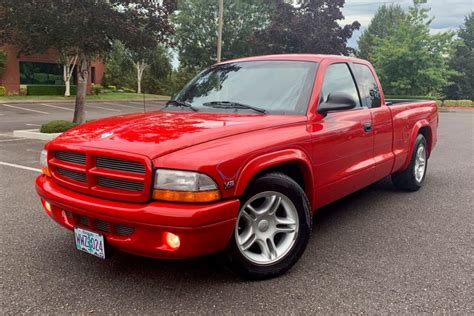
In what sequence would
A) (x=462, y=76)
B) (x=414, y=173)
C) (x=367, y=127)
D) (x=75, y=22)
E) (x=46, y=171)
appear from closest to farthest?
(x=46, y=171)
(x=367, y=127)
(x=414, y=173)
(x=75, y=22)
(x=462, y=76)

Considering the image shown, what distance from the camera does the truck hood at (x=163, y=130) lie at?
279 cm

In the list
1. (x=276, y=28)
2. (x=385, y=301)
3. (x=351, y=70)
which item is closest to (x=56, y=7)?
(x=351, y=70)

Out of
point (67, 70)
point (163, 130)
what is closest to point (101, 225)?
point (163, 130)

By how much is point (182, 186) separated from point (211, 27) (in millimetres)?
37984

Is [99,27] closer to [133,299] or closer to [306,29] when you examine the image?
[133,299]

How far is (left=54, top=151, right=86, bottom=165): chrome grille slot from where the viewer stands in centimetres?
295

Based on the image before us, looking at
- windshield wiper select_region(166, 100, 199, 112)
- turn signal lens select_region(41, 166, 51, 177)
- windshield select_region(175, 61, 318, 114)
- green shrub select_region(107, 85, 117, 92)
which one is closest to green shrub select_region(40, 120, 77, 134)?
windshield wiper select_region(166, 100, 199, 112)

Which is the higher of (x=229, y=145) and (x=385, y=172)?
(x=229, y=145)

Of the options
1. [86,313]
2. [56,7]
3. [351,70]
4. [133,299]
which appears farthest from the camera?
[56,7]

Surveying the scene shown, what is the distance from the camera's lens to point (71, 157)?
3.06 metres

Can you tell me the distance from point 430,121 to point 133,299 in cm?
487

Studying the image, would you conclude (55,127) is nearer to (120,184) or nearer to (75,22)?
(75,22)

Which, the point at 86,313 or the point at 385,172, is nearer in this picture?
the point at 86,313

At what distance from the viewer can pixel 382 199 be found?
5.36 m
